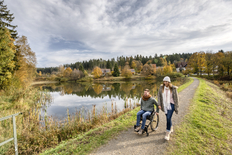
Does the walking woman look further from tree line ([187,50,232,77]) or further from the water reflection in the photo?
tree line ([187,50,232,77])

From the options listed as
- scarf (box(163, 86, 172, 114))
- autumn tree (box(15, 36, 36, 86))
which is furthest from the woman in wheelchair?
autumn tree (box(15, 36, 36, 86))

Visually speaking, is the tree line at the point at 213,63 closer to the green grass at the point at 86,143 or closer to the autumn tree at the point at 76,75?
the green grass at the point at 86,143

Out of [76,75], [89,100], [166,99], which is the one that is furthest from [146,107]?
[76,75]

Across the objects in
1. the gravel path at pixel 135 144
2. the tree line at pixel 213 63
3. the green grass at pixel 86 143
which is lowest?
the green grass at pixel 86 143

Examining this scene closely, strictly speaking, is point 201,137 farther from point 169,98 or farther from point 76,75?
point 76,75

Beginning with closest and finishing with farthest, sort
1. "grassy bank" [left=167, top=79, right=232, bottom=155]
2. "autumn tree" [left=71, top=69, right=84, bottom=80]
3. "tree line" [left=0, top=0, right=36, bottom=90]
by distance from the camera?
"grassy bank" [left=167, top=79, right=232, bottom=155] → "tree line" [left=0, top=0, right=36, bottom=90] → "autumn tree" [left=71, top=69, right=84, bottom=80]

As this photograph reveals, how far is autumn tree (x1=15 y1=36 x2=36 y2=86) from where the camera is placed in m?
17.3

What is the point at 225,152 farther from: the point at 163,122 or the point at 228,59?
the point at 228,59

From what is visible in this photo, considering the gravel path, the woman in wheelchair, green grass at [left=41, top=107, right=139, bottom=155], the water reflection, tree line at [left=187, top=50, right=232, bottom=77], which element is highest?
tree line at [left=187, top=50, right=232, bottom=77]

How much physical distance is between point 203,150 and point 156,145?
152 cm

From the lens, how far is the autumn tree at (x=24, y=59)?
17.3 meters

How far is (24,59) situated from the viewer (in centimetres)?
1881

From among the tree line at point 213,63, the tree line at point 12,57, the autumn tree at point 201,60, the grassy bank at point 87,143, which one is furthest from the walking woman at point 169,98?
the autumn tree at point 201,60

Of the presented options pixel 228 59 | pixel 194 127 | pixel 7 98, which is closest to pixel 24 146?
pixel 194 127
